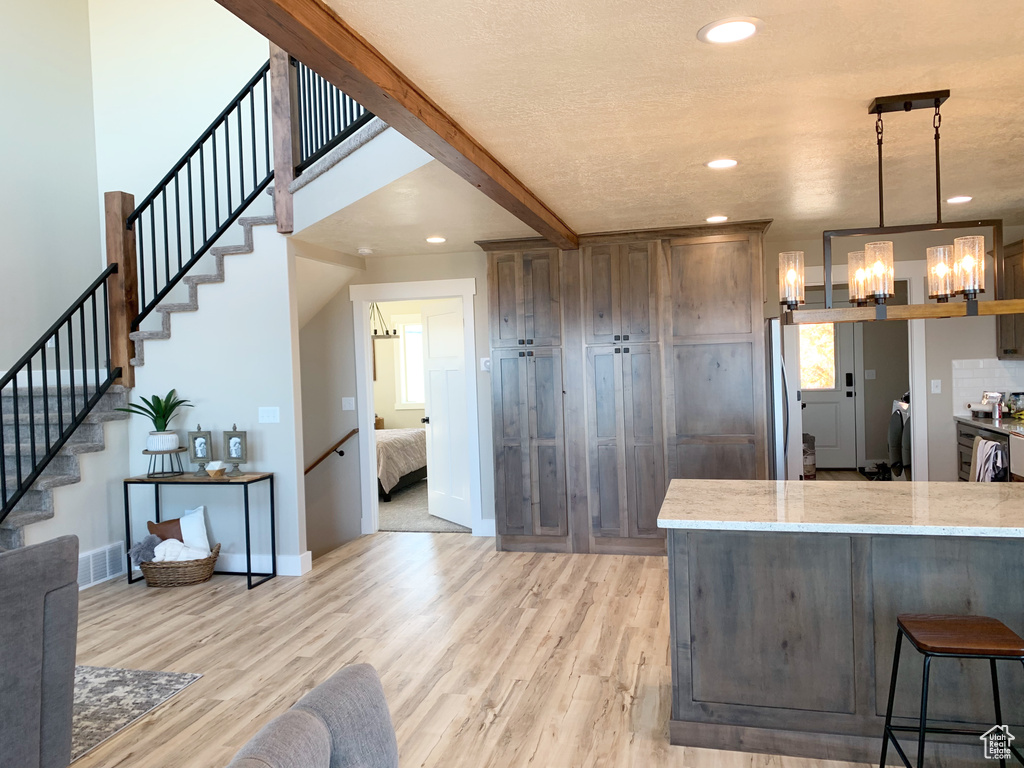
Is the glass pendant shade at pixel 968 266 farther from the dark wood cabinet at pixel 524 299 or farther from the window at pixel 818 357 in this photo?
the window at pixel 818 357

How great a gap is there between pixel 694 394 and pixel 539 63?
11.6 ft

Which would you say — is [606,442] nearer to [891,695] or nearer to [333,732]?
[891,695]

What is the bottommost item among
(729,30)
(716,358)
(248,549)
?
(248,549)

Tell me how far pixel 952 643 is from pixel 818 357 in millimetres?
7814

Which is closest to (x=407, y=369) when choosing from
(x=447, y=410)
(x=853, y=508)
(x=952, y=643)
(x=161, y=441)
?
(x=447, y=410)

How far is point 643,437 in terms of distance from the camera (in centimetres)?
545

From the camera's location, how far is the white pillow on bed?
5.12 m

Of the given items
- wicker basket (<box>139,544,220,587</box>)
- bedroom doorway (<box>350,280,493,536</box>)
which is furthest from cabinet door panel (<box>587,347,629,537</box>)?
wicker basket (<box>139,544,220,587</box>)

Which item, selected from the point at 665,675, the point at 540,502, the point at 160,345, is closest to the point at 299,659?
the point at 665,675

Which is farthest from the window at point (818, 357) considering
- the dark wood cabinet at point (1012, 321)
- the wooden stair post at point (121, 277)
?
the wooden stair post at point (121, 277)

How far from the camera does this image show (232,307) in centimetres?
525

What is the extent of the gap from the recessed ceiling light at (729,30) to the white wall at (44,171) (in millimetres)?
5456

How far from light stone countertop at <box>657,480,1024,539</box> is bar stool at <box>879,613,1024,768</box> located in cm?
29

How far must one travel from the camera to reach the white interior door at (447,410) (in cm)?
648
